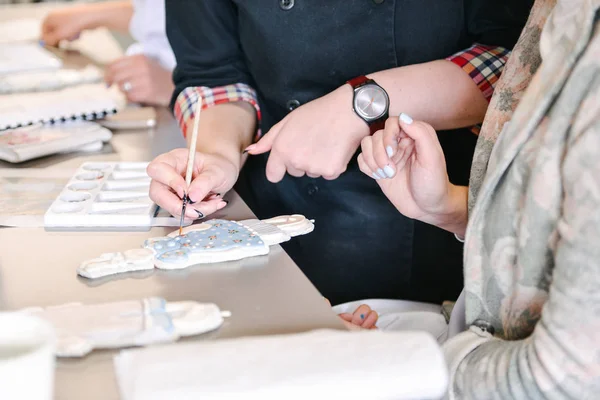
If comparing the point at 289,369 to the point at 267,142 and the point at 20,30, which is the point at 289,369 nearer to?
the point at 267,142

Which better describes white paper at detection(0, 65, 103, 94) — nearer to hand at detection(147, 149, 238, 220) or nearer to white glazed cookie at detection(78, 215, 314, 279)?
hand at detection(147, 149, 238, 220)

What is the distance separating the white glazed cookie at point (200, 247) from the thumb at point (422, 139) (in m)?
0.17

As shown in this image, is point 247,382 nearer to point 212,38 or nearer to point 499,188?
point 499,188

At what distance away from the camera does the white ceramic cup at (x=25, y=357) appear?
47cm

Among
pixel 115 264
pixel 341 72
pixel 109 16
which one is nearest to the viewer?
pixel 115 264

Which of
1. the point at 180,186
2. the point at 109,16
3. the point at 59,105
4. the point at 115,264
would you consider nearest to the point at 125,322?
the point at 115,264

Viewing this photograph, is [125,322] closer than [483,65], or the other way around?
[125,322]

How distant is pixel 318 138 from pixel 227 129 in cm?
24

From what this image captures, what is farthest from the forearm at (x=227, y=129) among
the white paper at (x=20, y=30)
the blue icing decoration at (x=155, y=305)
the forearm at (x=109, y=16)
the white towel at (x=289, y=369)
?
the white paper at (x=20, y=30)

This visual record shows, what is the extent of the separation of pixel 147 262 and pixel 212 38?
2.05 ft

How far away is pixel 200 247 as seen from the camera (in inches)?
32.9

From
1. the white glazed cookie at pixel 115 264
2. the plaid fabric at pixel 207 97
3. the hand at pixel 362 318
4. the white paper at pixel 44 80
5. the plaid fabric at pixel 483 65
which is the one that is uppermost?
the plaid fabric at pixel 483 65

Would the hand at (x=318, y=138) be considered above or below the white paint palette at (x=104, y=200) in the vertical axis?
above

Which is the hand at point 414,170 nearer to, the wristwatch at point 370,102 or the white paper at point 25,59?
the wristwatch at point 370,102
